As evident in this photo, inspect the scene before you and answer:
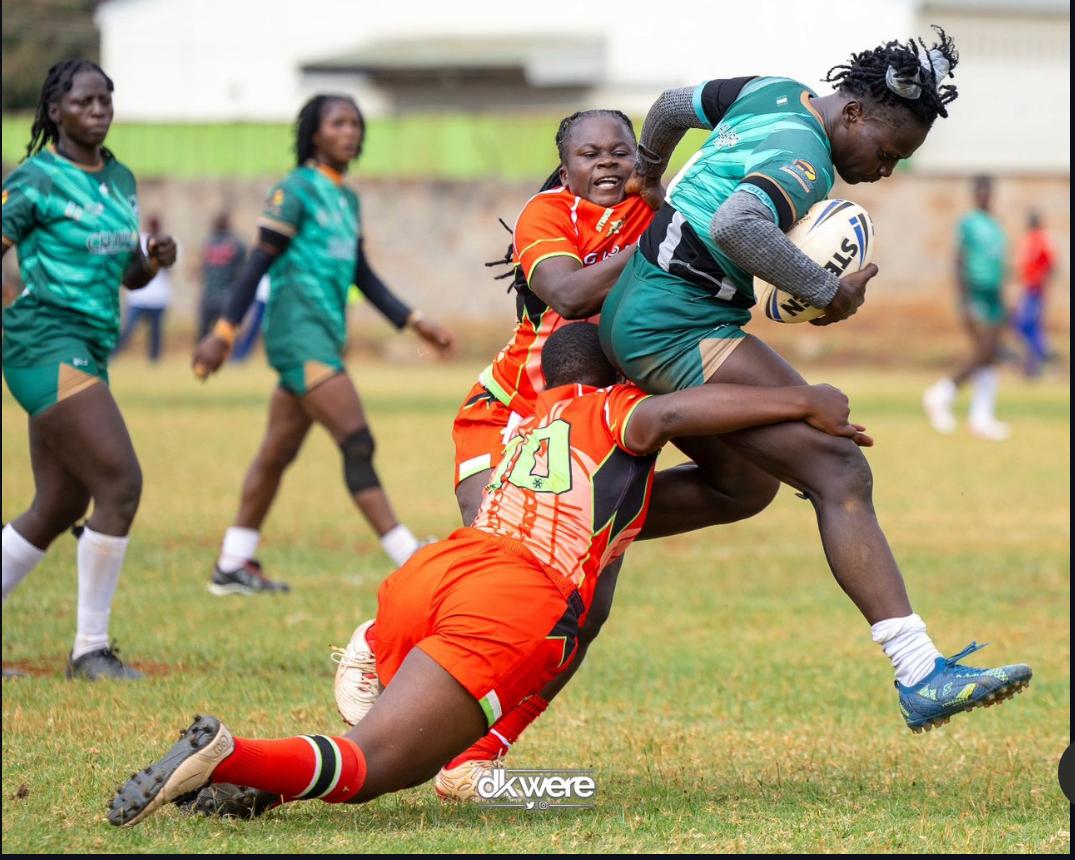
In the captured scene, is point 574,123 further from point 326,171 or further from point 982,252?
point 982,252

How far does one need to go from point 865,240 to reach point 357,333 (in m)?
25.0

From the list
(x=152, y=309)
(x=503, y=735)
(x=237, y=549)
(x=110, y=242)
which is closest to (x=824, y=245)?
(x=503, y=735)

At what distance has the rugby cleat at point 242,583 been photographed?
9.48 m

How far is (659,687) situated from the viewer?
23.9 feet

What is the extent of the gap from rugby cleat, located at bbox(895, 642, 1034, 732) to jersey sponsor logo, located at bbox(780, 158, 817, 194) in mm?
1498

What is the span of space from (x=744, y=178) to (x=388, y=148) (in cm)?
2651

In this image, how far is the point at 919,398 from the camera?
23391mm

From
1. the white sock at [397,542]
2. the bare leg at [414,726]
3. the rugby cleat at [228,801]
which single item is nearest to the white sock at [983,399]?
the white sock at [397,542]

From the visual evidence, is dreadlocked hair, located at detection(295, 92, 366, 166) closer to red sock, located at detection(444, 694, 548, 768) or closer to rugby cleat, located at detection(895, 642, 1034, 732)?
red sock, located at detection(444, 694, 548, 768)

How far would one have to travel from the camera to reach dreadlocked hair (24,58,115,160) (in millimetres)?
7266

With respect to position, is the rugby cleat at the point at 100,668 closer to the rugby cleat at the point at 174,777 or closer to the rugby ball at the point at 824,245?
the rugby cleat at the point at 174,777

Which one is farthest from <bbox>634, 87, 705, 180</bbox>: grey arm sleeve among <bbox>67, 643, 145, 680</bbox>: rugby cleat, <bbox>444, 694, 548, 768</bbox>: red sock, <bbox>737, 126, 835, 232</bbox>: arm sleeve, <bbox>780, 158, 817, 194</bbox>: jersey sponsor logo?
<bbox>67, 643, 145, 680</bbox>: rugby cleat

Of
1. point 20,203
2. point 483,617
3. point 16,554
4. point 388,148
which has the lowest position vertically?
point 16,554

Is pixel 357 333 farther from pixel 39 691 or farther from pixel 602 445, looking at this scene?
pixel 602 445
